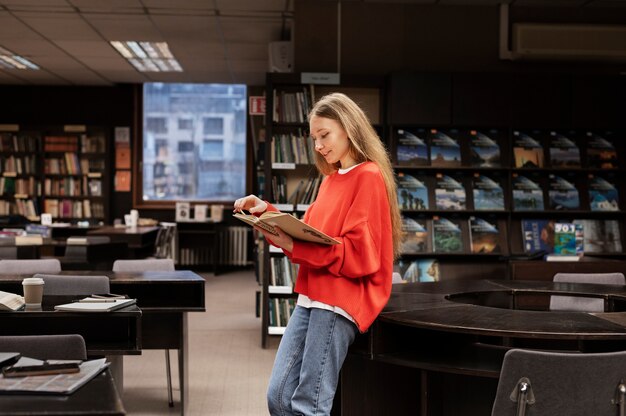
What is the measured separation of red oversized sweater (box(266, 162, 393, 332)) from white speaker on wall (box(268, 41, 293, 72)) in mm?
5699

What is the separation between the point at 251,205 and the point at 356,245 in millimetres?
471

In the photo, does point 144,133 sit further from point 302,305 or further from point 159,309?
point 302,305

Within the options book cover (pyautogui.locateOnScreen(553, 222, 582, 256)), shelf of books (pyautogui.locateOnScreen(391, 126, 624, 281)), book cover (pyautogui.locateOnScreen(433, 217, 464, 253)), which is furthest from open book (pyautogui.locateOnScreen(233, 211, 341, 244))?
book cover (pyautogui.locateOnScreen(553, 222, 582, 256))

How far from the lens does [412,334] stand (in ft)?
10.4

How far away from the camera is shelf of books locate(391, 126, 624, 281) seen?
20.8ft

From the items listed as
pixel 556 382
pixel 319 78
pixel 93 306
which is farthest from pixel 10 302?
pixel 319 78

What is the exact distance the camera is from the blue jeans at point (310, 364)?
2.48 metres

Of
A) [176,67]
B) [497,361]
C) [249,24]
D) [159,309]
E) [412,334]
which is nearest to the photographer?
[497,361]

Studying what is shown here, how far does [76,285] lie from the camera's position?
12.6 feet

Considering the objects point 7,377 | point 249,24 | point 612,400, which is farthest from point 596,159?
point 7,377

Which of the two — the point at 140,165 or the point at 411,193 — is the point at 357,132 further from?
the point at 140,165

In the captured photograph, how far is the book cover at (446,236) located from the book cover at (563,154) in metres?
1.01

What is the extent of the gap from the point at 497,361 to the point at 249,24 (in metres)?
5.96

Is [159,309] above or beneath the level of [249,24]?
beneath
